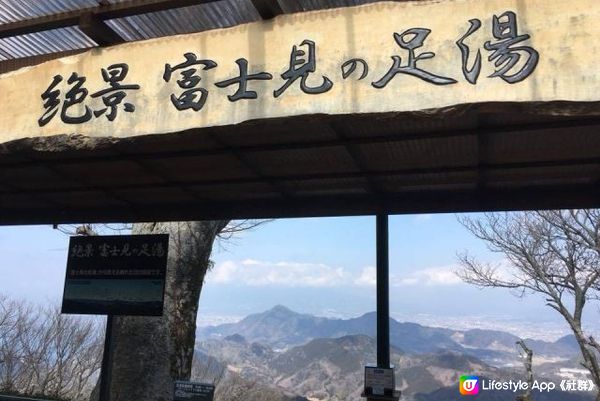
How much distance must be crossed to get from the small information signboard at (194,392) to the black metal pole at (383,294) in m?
1.78

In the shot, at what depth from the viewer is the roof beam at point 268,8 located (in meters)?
3.66

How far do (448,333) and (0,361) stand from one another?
17446 mm

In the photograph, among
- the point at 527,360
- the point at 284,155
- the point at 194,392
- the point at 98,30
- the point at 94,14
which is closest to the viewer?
the point at 94,14

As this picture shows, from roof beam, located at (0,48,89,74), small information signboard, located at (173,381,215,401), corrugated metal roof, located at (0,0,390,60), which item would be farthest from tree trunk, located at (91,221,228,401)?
corrugated metal roof, located at (0,0,390,60)

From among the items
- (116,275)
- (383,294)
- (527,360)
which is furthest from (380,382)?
(527,360)

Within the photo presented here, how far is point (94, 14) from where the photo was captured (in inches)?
156

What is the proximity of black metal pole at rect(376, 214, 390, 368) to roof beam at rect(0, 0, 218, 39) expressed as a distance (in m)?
2.97

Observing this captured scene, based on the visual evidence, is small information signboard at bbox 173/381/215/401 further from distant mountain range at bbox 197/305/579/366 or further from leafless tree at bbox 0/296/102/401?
leafless tree at bbox 0/296/102/401

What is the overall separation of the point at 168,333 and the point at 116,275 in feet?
9.22

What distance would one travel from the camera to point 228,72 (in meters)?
3.78

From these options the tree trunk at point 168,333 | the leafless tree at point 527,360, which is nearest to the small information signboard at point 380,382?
the tree trunk at point 168,333

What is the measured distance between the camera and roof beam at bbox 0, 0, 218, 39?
151 inches

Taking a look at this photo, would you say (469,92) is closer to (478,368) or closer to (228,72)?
(228,72)

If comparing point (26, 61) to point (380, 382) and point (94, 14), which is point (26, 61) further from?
point (380, 382)
